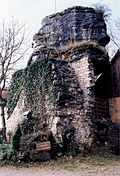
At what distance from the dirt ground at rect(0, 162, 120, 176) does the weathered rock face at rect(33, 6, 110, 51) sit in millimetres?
A: 6433

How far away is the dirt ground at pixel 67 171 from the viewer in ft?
16.6

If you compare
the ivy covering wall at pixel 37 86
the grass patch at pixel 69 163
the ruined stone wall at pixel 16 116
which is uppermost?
Answer: the ivy covering wall at pixel 37 86

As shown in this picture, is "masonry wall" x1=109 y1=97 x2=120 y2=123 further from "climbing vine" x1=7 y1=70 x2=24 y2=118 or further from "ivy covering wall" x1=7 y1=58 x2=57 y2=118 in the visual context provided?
"climbing vine" x1=7 y1=70 x2=24 y2=118

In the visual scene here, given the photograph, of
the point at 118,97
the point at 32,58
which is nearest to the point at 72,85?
the point at 118,97

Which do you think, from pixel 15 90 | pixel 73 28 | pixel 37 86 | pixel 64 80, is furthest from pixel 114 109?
pixel 15 90

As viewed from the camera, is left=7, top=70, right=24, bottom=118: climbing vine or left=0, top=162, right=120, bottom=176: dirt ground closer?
left=0, top=162, right=120, bottom=176: dirt ground

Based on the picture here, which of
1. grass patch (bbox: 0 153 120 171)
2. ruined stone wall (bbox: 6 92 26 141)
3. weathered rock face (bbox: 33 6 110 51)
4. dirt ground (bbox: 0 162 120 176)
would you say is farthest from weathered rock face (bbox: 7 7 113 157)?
dirt ground (bbox: 0 162 120 176)

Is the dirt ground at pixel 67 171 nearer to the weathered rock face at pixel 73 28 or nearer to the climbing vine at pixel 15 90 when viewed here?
the climbing vine at pixel 15 90

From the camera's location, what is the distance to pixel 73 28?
393 inches

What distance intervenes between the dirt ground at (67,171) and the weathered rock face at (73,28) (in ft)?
21.1

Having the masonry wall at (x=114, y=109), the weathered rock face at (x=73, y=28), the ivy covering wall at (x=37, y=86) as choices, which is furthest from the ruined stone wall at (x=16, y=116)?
the masonry wall at (x=114, y=109)

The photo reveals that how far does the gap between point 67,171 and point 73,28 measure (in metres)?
7.36

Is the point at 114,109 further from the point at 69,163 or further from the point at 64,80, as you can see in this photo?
the point at 69,163

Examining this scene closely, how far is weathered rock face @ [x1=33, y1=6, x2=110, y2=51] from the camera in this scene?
976cm
